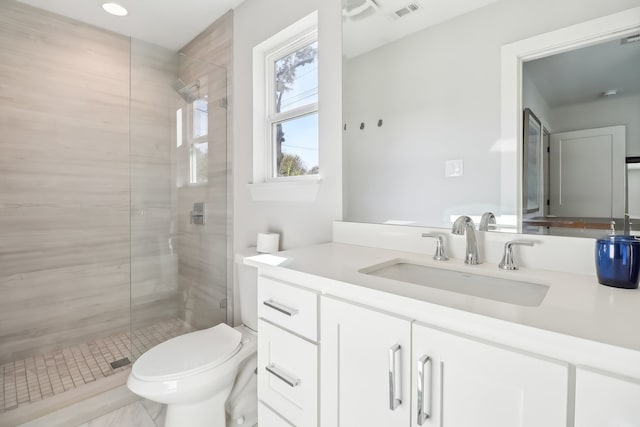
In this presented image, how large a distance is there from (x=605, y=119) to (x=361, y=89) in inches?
36.2

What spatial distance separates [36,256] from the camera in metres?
2.13

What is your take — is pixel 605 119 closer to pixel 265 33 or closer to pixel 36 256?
pixel 265 33

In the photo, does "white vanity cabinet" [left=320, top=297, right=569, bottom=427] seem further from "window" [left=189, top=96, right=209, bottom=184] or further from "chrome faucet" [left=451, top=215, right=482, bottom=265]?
"window" [left=189, top=96, right=209, bottom=184]

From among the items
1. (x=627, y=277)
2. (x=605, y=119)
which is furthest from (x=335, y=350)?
(x=605, y=119)

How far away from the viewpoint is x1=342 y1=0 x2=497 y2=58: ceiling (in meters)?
1.22

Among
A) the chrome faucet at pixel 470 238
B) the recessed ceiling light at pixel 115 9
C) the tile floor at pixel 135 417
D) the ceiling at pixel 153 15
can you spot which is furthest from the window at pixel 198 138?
the chrome faucet at pixel 470 238

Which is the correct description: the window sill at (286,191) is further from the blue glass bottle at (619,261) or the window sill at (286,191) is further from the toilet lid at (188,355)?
the blue glass bottle at (619,261)

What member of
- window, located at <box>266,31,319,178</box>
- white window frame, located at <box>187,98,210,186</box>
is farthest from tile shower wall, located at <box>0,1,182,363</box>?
window, located at <box>266,31,319,178</box>

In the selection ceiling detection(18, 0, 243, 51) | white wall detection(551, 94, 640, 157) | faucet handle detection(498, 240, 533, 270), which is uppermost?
ceiling detection(18, 0, 243, 51)

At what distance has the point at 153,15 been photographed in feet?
7.20

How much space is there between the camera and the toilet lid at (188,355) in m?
1.29

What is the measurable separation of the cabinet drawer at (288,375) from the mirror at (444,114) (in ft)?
2.22

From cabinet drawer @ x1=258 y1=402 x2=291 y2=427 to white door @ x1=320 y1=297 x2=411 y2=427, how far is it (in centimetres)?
21

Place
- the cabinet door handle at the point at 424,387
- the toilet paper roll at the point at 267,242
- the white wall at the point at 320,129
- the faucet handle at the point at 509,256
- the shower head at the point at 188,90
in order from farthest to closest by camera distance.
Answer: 1. the shower head at the point at 188,90
2. the toilet paper roll at the point at 267,242
3. the white wall at the point at 320,129
4. the faucet handle at the point at 509,256
5. the cabinet door handle at the point at 424,387
